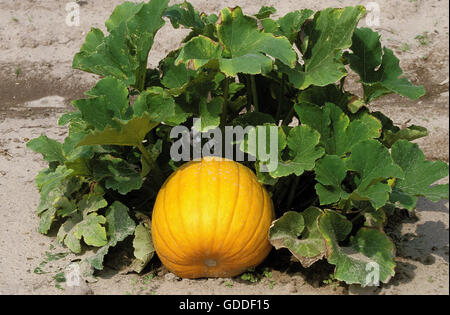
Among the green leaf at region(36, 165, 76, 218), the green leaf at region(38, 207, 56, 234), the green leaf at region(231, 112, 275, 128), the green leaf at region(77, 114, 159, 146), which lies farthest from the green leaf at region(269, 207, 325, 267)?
the green leaf at region(38, 207, 56, 234)

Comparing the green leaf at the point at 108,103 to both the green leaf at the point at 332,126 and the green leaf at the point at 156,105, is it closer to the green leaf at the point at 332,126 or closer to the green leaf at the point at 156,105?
the green leaf at the point at 156,105

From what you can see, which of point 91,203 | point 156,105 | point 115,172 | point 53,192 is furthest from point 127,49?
point 53,192

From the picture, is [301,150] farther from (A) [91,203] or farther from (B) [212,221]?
(A) [91,203]

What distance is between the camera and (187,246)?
10.2 ft

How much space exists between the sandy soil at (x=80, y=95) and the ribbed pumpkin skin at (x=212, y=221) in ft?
0.45

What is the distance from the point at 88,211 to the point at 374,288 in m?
1.65

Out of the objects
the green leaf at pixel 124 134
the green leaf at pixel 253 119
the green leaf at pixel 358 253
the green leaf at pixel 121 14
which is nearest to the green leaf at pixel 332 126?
the green leaf at pixel 253 119

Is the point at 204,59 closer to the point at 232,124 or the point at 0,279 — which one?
the point at 232,124

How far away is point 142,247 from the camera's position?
3.44 m

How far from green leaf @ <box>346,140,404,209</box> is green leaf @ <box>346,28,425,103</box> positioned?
1.53 feet

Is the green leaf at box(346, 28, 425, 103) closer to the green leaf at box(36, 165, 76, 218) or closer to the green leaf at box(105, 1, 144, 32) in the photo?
the green leaf at box(105, 1, 144, 32)

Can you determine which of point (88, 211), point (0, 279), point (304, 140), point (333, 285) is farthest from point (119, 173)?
point (333, 285)

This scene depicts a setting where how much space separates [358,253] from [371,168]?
1.45 ft

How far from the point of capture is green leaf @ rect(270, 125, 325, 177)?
10.0 ft
